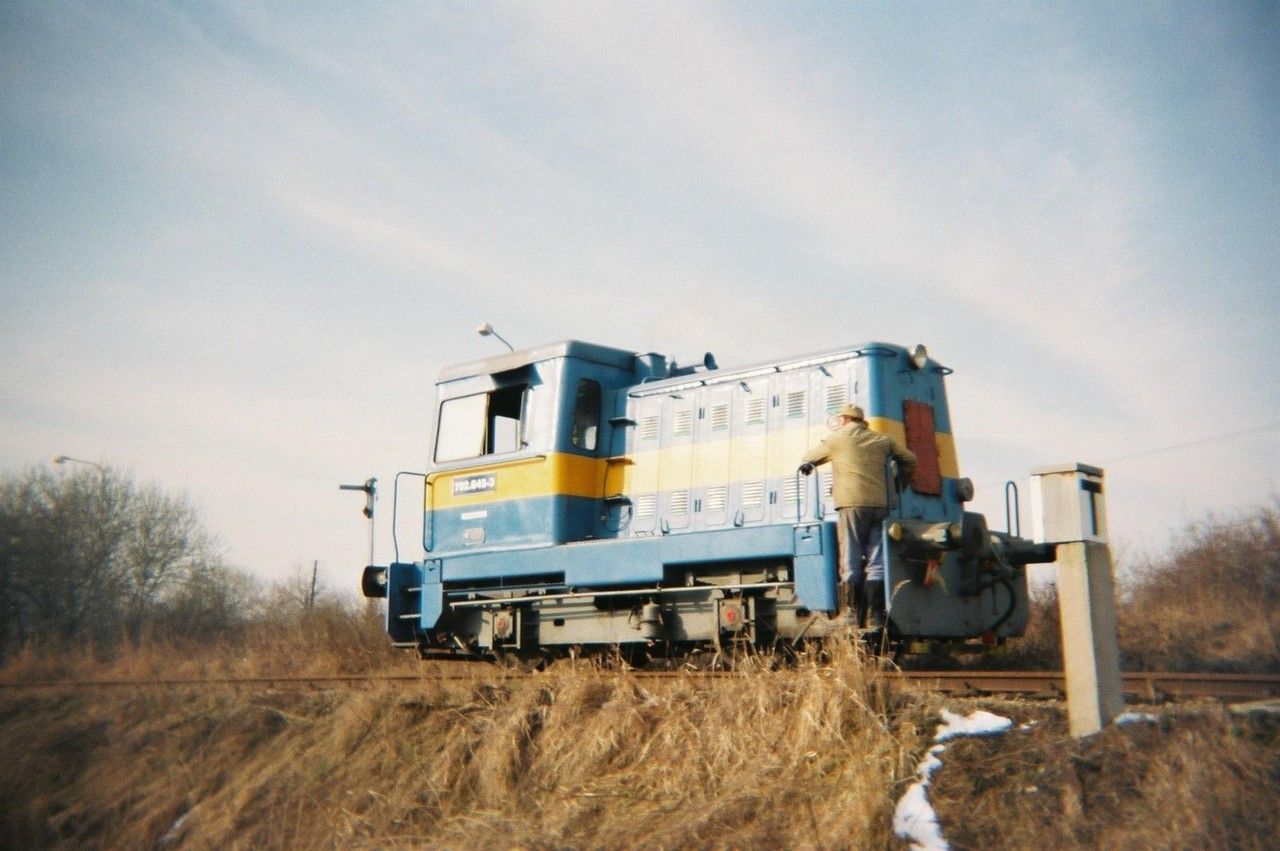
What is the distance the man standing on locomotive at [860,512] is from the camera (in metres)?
7.59

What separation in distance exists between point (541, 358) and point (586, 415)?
696mm

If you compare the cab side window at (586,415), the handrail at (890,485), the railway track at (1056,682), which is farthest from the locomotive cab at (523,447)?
the handrail at (890,485)

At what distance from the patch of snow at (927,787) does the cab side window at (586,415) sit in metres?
5.21

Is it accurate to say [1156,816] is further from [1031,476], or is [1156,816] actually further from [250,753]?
[250,753]

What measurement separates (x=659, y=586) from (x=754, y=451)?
1432 millimetres

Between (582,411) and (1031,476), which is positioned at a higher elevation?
(582,411)

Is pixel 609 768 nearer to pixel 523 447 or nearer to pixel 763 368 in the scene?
pixel 763 368

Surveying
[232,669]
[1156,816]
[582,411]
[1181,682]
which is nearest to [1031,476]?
[1156,816]

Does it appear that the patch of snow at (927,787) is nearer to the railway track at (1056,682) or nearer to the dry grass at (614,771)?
the dry grass at (614,771)

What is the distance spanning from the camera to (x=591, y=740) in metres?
6.39

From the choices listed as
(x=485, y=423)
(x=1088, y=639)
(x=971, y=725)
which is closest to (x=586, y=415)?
(x=485, y=423)

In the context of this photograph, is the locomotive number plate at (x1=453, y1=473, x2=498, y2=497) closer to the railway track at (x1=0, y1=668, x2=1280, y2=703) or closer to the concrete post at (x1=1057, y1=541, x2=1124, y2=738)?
the railway track at (x1=0, y1=668, x2=1280, y2=703)

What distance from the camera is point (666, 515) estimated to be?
31.9ft

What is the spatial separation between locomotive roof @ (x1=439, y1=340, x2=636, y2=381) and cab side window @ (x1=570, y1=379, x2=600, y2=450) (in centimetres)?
28
